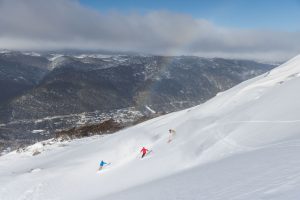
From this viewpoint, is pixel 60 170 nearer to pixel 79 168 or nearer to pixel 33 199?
pixel 79 168

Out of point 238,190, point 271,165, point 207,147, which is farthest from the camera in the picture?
point 207,147

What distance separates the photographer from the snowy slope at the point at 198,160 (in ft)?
37.4

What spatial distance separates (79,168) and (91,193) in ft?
16.9

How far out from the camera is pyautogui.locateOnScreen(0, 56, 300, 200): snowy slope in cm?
1139

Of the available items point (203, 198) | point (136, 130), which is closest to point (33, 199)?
point (136, 130)

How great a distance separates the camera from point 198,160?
1986 cm

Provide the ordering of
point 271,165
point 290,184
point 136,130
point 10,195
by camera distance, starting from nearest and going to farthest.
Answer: point 290,184, point 271,165, point 10,195, point 136,130

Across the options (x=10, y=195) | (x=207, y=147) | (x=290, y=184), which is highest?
(x=290, y=184)

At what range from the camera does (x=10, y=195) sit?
22.5 metres

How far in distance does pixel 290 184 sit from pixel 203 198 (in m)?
2.54

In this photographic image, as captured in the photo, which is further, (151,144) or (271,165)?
(151,144)

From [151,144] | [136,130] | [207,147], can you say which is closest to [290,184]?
[207,147]

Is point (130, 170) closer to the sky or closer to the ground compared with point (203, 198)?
closer to the ground

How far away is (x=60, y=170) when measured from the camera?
26.0 metres
